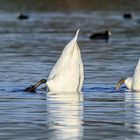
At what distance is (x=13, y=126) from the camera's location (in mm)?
13906

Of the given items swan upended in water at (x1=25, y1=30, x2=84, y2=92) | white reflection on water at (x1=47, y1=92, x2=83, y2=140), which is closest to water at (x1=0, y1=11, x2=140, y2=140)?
white reflection on water at (x1=47, y1=92, x2=83, y2=140)

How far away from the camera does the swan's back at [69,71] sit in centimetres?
1811

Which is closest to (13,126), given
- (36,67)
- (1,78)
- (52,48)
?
(1,78)

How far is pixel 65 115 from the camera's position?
15078mm

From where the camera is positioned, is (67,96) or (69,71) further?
(69,71)

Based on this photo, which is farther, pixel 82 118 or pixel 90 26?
pixel 90 26

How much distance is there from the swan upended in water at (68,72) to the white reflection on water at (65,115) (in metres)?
0.16

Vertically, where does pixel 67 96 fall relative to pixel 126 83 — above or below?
below

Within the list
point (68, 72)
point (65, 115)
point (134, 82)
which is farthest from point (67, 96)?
point (65, 115)

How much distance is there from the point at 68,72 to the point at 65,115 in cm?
328

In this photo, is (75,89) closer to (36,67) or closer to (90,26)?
(36,67)

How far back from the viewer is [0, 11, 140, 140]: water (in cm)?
1348

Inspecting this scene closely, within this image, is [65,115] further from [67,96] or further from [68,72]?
[68,72]

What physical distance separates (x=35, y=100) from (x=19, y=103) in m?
0.64
